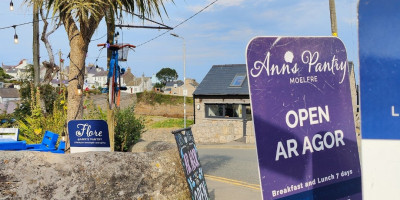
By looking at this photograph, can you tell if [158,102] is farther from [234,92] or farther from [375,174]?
[375,174]

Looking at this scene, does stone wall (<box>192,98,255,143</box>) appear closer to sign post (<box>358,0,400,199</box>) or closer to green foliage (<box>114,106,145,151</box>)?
green foliage (<box>114,106,145,151</box>)

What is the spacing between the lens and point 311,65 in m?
2.29

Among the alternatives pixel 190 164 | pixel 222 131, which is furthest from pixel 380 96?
pixel 222 131

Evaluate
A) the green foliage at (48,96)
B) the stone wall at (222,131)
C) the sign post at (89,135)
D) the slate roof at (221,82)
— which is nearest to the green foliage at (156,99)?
the slate roof at (221,82)

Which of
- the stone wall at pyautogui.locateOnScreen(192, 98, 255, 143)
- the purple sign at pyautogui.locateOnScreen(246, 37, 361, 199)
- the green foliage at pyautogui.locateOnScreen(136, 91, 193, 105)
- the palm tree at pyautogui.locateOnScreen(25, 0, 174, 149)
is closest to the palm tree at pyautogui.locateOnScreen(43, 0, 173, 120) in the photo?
the palm tree at pyautogui.locateOnScreen(25, 0, 174, 149)

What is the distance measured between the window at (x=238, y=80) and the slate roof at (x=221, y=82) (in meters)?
0.18

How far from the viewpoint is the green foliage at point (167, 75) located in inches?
5049

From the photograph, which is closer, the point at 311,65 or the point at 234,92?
the point at 311,65

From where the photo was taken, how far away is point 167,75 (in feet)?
426

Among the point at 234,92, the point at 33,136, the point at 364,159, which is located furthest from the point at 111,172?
the point at 234,92

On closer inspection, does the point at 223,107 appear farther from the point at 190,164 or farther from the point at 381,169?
→ the point at 381,169

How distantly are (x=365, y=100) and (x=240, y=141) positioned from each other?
19.0 metres

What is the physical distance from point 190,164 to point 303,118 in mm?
2877

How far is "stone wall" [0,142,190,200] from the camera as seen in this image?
388 centimetres
